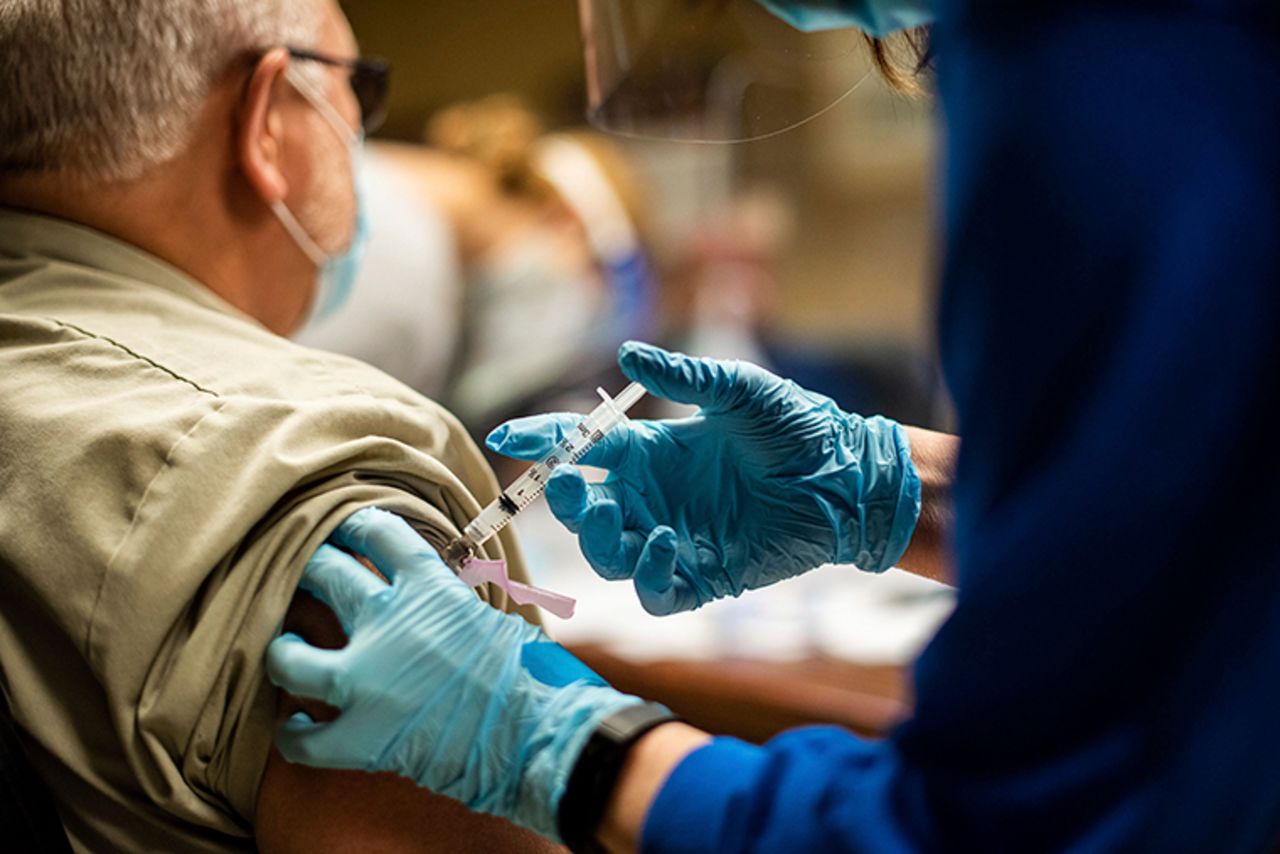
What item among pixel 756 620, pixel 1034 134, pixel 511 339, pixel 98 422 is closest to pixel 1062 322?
pixel 1034 134

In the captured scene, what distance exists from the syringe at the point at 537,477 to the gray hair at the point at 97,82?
20.5 inches

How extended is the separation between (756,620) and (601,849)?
209 centimetres

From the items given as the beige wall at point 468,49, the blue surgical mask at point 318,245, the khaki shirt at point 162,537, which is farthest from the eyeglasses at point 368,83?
the beige wall at point 468,49

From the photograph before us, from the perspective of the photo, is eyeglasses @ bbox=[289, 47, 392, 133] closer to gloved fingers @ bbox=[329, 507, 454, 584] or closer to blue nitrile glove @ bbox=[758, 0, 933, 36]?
blue nitrile glove @ bbox=[758, 0, 933, 36]

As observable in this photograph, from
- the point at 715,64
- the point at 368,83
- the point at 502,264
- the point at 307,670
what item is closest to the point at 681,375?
the point at 307,670

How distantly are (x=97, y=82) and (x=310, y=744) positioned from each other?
697mm

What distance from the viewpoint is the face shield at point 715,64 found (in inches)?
46.2

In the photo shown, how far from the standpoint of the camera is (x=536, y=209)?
3.88 meters

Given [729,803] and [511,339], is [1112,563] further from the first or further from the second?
[511,339]

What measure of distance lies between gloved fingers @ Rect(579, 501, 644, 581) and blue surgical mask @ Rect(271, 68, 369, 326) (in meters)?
0.57

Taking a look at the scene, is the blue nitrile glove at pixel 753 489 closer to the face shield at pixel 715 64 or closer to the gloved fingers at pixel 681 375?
the gloved fingers at pixel 681 375

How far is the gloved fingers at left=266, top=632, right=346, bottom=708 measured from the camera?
0.79 m

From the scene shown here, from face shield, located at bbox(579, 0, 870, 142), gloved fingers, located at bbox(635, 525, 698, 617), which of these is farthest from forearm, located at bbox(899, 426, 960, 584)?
face shield, located at bbox(579, 0, 870, 142)

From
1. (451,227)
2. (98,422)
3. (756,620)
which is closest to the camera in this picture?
(98,422)
